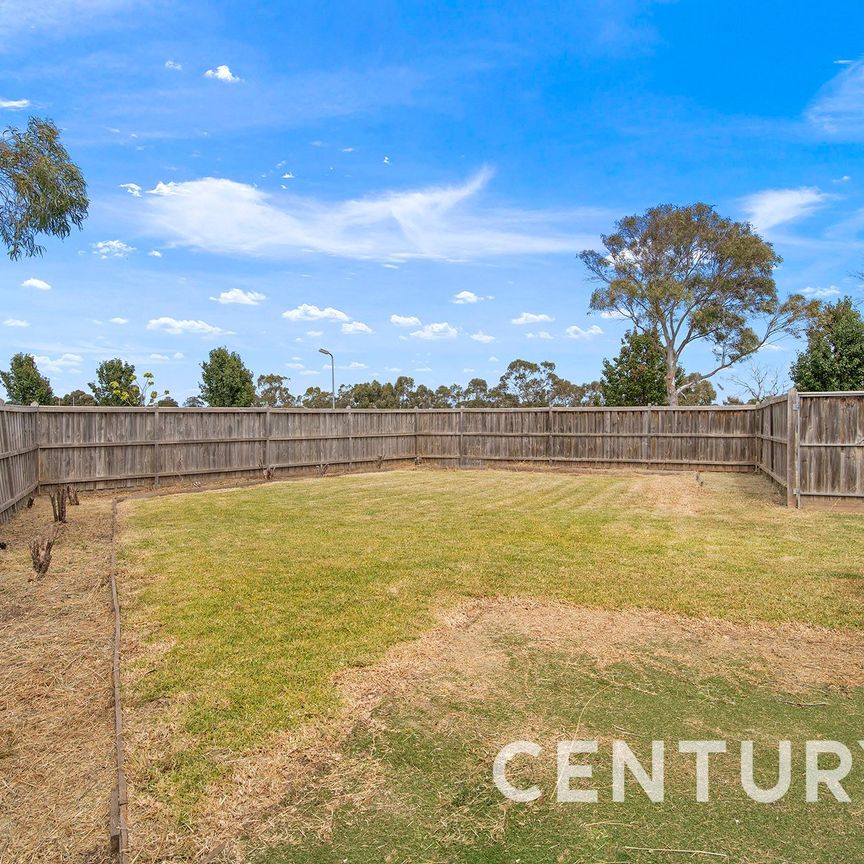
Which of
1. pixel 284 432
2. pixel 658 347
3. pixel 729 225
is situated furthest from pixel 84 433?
pixel 729 225

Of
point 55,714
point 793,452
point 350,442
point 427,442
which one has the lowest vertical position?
point 55,714

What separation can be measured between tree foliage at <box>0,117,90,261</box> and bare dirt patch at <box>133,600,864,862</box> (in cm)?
741

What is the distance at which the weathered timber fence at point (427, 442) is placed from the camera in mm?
9992

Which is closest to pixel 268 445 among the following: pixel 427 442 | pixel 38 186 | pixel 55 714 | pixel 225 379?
pixel 427 442

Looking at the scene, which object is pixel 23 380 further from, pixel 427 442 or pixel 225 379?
pixel 427 442

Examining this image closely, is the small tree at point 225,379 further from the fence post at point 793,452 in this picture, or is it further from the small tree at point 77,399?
the fence post at point 793,452

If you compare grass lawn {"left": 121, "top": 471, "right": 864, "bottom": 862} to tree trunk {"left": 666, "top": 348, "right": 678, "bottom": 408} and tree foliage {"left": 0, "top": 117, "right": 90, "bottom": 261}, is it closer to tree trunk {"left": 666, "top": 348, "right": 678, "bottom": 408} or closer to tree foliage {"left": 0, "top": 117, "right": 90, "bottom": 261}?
tree foliage {"left": 0, "top": 117, "right": 90, "bottom": 261}

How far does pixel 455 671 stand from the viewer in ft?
11.6

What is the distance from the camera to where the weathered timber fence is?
999 cm

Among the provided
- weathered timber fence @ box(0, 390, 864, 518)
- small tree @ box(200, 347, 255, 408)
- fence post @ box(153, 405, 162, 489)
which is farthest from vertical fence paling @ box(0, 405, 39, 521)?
small tree @ box(200, 347, 255, 408)

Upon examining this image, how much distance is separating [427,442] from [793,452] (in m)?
11.6

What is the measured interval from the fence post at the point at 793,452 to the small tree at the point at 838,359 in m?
15.3

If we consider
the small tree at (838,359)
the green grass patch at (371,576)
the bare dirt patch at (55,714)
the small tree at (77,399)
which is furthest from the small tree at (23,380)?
the small tree at (838,359)

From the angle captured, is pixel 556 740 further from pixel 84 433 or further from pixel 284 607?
pixel 84 433
